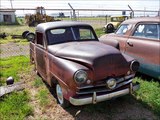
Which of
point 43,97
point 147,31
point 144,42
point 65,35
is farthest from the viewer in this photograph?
point 147,31

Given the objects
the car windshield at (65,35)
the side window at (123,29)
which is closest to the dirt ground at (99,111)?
the car windshield at (65,35)

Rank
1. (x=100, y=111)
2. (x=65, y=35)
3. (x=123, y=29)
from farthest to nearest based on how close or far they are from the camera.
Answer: (x=123, y=29) → (x=65, y=35) → (x=100, y=111)

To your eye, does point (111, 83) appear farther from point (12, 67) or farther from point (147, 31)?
point (12, 67)

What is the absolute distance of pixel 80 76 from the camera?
13.5 feet

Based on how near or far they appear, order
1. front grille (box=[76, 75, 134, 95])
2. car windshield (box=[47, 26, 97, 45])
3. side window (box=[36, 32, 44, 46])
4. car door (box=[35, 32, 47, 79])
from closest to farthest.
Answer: front grille (box=[76, 75, 134, 95]), car windshield (box=[47, 26, 97, 45]), car door (box=[35, 32, 47, 79]), side window (box=[36, 32, 44, 46])

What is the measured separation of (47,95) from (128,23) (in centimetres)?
314

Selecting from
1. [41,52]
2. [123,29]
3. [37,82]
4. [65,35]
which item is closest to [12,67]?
[37,82]

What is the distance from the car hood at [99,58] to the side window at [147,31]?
5.51ft

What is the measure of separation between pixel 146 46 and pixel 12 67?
4895 mm

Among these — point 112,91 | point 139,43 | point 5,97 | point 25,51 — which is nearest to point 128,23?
point 139,43

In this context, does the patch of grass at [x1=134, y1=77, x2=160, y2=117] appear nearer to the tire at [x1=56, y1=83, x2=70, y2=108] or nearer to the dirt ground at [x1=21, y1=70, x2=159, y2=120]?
the dirt ground at [x1=21, y1=70, x2=159, y2=120]

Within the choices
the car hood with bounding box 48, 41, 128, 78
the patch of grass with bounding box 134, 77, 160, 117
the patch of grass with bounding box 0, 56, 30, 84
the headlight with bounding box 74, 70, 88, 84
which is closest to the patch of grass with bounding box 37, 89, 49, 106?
the car hood with bounding box 48, 41, 128, 78

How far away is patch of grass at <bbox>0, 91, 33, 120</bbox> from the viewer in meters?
4.70

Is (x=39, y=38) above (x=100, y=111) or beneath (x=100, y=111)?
above
